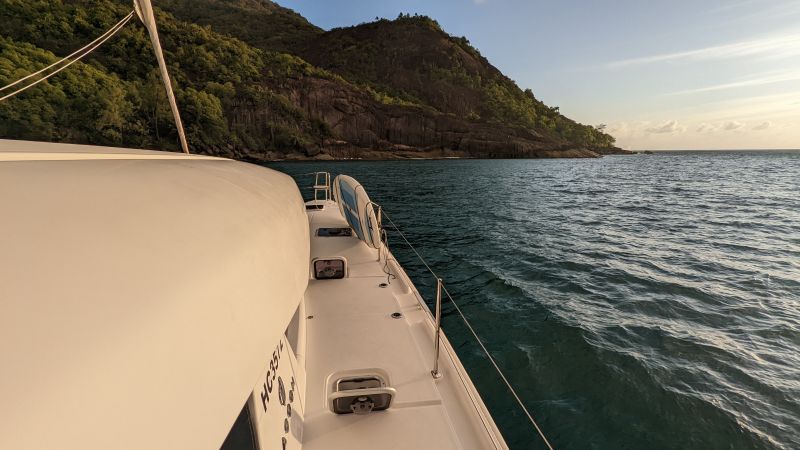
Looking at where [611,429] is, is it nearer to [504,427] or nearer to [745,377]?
[504,427]

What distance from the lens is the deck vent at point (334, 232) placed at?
11.2m

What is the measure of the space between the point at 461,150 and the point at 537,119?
81.5 metres

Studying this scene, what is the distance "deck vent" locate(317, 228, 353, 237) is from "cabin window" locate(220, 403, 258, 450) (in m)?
8.71

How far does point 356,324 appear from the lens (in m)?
5.99

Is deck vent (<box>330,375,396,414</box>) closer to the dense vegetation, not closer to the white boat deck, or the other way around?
Answer: the white boat deck

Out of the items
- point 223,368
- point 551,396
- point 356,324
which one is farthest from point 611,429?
point 223,368

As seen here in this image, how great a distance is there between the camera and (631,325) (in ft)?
28.4

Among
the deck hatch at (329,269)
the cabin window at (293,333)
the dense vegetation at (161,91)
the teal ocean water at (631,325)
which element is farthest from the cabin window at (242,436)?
the dense vegetation at (161,91)

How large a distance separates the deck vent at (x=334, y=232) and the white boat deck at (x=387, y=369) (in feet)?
11.5

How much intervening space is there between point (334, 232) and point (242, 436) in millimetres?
8977

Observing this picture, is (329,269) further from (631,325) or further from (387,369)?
(631,325)

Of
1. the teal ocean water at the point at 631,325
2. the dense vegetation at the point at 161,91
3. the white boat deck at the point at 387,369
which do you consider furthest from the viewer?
the dense vegetation at the point at 161,91

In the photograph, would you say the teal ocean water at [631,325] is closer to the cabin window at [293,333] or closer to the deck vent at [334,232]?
the deck vent at [334,232]

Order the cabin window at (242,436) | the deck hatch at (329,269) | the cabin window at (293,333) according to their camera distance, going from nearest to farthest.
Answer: the cabin window at (242,436), the cabin window at (293,333), the deck hatch at (329,269)
